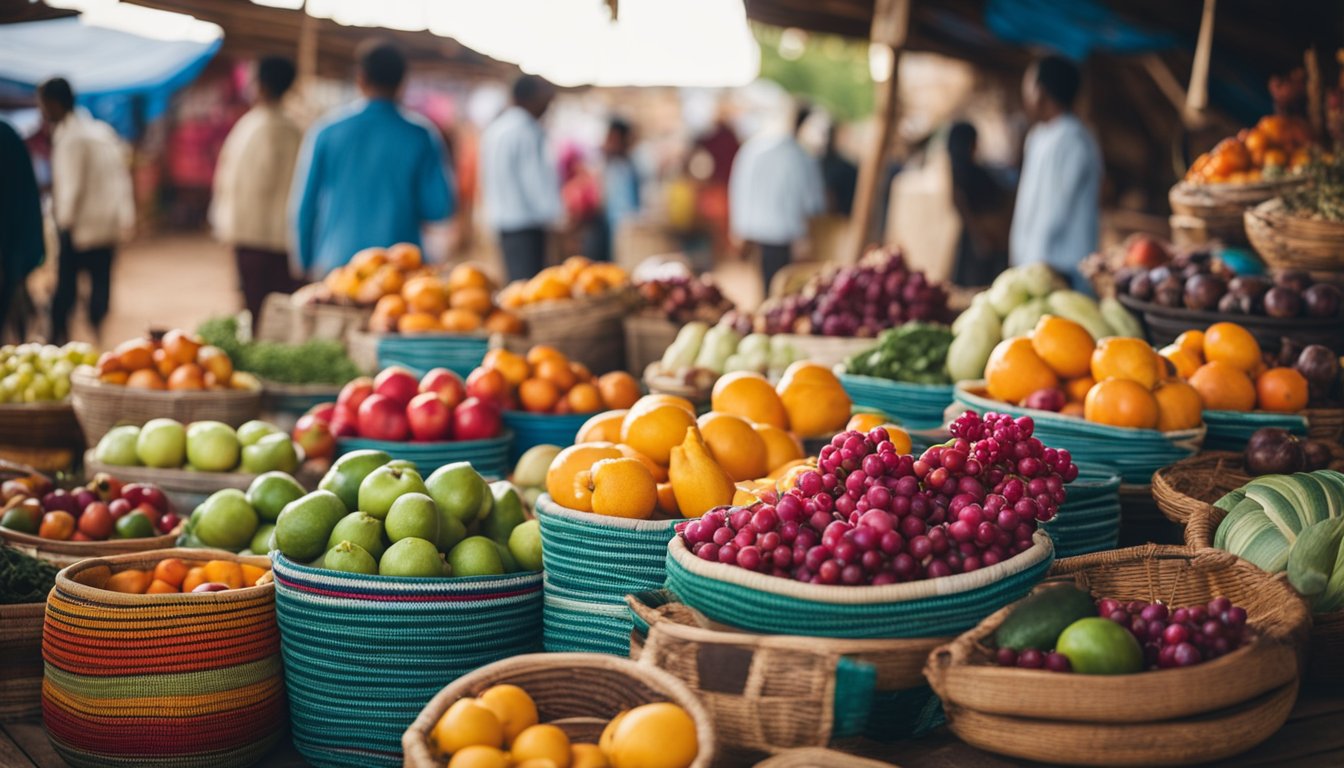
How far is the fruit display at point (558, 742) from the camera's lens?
5.65 ft

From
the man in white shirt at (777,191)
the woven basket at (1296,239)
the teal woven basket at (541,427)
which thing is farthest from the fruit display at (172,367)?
the man in white shirt at (777,191)

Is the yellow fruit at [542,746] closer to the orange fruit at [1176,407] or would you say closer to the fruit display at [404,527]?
the fruit display at [404,527]

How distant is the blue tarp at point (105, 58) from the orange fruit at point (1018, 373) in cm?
817

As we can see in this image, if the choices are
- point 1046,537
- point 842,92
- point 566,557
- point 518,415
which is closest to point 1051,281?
point 518,415

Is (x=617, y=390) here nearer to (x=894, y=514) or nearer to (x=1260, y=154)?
(x=894, y=514)

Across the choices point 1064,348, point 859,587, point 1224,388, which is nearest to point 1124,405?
point 1064,348

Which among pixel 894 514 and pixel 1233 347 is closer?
pixel 894 514

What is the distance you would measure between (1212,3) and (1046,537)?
416 cm

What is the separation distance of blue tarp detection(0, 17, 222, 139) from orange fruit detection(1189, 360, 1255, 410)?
8.51 m

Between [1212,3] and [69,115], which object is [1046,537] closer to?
[1212,3]

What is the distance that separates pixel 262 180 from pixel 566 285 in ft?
9.08

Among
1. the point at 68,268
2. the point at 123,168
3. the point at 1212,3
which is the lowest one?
the point at 68,268

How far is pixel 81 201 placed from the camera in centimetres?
813

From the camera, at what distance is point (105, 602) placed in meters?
2.42
